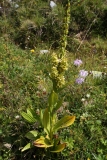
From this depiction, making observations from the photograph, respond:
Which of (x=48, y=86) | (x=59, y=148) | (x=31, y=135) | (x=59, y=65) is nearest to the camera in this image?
(x=59, y=65)

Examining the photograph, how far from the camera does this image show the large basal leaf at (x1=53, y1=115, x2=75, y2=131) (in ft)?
10.3

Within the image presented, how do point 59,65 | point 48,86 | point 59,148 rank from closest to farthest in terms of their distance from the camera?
point 59,65, point 59,148, point 48,86

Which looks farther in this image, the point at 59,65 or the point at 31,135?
the point at 31,135

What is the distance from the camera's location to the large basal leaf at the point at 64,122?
3139 millimetres

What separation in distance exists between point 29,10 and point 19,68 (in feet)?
10.1

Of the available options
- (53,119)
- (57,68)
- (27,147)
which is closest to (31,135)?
(27,147)

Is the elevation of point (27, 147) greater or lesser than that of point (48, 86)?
lesser

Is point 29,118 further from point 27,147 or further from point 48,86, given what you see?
point 48,86

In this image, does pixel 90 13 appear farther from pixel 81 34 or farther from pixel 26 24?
pixel 26 24

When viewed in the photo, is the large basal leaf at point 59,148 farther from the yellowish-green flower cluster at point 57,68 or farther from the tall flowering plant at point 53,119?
the yellowish-green flower cluster at point 57,68

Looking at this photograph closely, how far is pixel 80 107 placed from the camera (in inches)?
150

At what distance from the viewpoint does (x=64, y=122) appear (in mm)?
3180

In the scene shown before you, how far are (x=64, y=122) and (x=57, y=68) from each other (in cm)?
71

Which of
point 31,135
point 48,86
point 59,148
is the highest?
point 48,86
